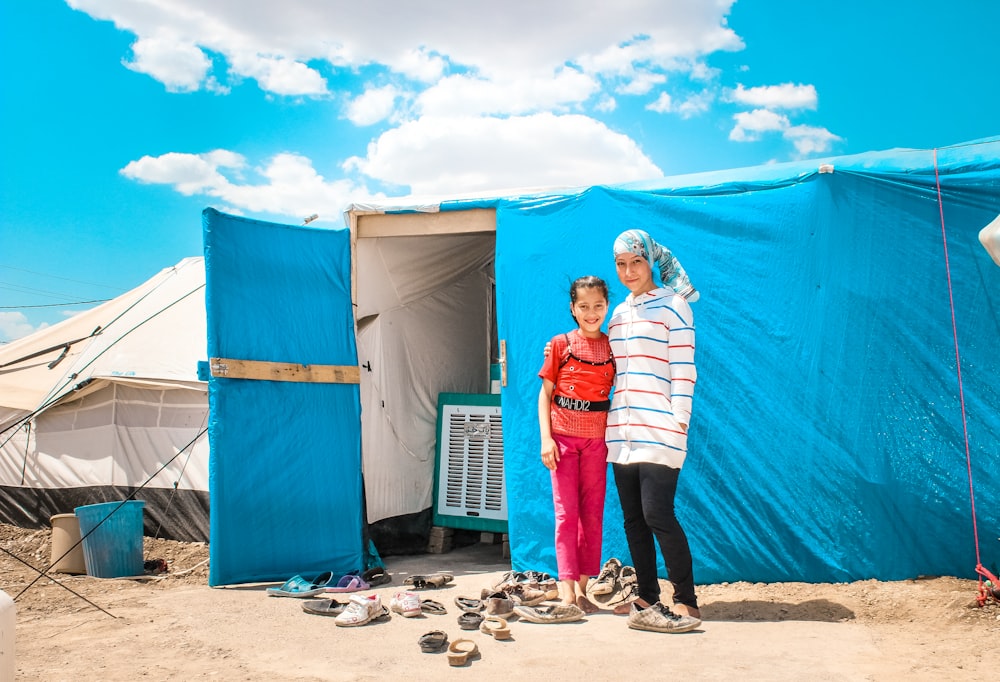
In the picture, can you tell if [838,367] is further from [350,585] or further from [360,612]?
[350,585]

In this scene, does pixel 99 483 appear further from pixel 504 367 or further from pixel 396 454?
pixel 504 367

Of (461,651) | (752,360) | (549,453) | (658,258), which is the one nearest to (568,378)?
(549,453)

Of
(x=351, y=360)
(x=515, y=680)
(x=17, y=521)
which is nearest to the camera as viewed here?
(x=515, y=680)

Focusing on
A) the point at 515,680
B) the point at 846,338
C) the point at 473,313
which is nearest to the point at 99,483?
the point at 473,313

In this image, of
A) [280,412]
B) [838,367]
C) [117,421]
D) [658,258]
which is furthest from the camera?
[117,421]

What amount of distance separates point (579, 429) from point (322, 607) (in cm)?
153

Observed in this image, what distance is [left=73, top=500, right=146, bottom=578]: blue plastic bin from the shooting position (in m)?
5.07

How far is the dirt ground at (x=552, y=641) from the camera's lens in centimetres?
290

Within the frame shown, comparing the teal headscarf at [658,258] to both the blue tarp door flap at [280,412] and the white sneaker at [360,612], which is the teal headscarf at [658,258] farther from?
the blue tarp door flap at [280,412]

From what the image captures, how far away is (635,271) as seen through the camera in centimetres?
351

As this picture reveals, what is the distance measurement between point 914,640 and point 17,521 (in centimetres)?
656

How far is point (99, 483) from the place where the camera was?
624cm

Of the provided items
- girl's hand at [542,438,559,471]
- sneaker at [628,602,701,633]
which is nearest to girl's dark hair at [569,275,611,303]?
girl's hand at [542,438,559,471]

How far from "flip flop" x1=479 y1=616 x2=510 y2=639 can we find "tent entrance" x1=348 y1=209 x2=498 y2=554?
6.40 feet
